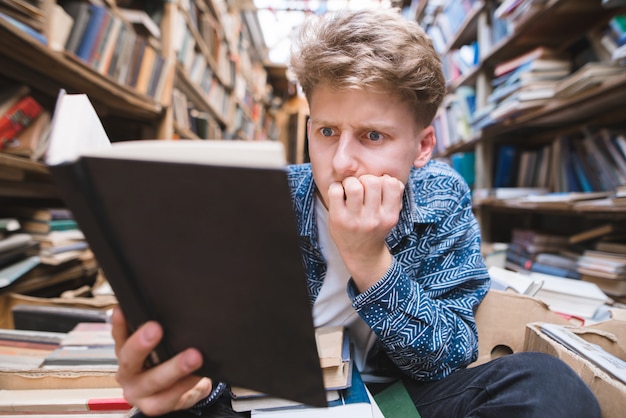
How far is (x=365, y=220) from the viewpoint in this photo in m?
0.53

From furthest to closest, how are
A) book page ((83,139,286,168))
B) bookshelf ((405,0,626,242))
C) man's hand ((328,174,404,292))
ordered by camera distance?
bookshelf ((405,0,626,242)), man's hand ((328,174,404,292)), book page ((83,139,286,168))

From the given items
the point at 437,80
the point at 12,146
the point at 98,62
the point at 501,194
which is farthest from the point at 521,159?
the point at 12,146

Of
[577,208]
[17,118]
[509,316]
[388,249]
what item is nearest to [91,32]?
[17,118]

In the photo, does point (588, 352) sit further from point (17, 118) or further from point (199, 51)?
point (199, 51)

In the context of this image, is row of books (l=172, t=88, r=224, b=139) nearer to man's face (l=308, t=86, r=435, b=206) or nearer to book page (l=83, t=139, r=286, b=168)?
man's face (l=308, t=86, r=435, b=206)

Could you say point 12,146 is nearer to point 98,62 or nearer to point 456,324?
point 98,62

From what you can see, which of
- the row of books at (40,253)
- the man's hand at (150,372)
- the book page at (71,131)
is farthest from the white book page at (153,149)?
the row of books at (40,253)

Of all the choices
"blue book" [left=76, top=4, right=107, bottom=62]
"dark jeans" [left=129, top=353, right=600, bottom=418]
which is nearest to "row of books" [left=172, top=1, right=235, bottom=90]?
"blue book" [left=76, top=4, right=107, bottom=62]

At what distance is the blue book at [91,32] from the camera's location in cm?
134

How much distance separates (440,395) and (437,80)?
2.01 ft

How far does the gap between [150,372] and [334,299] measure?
43cm

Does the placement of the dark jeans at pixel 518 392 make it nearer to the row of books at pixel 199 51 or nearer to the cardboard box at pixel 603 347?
the cardboard box at pixel 603 347

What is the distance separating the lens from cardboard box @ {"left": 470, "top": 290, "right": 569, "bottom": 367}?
31.3 inches

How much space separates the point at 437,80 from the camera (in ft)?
2.41
